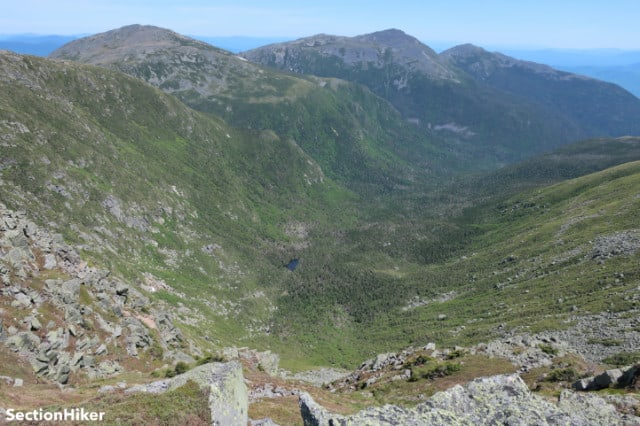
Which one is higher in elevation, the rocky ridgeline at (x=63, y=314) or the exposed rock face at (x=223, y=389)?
the exposed rock face at (x=223, y=389)

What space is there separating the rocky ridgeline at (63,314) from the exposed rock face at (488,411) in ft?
139

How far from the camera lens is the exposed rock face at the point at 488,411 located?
2839cm

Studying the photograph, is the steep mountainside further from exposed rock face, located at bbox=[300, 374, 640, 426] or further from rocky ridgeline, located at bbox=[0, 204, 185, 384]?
exposed rock face, located at bbox=[300, 374, 640, 426]

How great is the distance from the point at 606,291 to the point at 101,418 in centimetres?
13296

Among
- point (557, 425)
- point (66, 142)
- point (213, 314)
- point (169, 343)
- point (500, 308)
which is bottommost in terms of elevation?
point (213, 314)

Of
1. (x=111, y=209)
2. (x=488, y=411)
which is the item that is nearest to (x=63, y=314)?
(x=488, y=411)

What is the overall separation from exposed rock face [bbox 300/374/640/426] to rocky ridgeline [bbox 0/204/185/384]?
42459mm

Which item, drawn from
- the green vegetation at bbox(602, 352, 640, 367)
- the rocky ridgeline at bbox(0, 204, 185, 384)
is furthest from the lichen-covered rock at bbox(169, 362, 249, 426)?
the green vegetation at bbox(602, 352, 640, 367)

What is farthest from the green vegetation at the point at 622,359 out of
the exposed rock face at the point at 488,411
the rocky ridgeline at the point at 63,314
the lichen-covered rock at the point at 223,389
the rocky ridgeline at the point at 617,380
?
the rocky ridgeline at the point at 63,314

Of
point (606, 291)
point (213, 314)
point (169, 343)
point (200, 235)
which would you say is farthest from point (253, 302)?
point (606, 291)

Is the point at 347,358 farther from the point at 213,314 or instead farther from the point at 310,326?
the point at 213,314

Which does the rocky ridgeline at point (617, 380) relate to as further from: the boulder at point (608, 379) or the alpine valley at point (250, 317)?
the alpine valley at point (250, 317)

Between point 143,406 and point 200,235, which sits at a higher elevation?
point 143,406

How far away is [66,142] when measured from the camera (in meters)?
162
